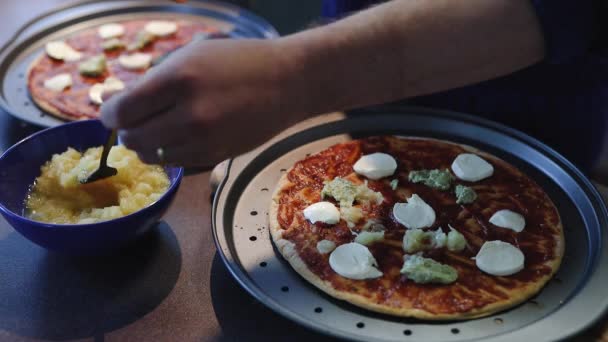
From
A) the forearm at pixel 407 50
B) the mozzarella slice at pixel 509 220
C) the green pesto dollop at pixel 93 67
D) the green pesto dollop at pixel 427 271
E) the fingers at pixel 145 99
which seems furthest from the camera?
the green pesto dollop at pixel 93 67

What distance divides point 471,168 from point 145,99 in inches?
33.6

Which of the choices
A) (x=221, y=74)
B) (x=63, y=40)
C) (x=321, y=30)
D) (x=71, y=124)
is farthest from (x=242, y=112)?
(x=63, y=40)

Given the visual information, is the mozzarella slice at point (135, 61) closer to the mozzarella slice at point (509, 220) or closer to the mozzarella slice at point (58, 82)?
the mozzarella slice at point (58, 82)

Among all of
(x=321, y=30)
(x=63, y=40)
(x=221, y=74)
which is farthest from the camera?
(x=63, y=40)

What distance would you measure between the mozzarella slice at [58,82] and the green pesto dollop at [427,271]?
1.29 meters

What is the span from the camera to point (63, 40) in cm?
228

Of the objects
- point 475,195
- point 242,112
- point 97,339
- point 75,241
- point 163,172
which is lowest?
point 97,339

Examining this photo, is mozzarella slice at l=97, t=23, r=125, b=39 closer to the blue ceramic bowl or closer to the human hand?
the blue ceramic bowl

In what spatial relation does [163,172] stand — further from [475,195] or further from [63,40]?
[63,40]

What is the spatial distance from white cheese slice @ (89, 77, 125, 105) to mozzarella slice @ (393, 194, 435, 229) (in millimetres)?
980

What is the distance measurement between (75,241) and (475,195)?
0.87 meters

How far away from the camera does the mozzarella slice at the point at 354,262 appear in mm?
1241

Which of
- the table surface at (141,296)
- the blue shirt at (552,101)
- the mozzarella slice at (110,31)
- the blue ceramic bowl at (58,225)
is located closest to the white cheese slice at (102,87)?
the mozzarella slice at (110,31)

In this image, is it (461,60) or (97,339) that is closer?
(97,339)
